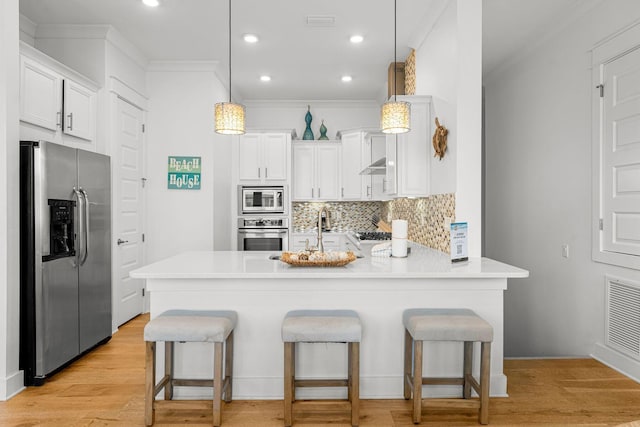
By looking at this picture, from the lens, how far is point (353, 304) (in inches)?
109

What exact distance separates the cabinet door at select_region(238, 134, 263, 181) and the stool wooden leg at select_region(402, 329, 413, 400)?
425cm

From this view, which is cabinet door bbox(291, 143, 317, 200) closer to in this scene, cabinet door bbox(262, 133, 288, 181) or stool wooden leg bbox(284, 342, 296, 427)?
cabinet door bbox(262, 133, 288, 181)

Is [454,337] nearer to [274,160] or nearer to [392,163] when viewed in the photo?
[392,163]

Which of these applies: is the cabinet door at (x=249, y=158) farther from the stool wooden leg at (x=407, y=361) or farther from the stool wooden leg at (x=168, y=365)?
the stool wooden leg at (x=407, y=361)

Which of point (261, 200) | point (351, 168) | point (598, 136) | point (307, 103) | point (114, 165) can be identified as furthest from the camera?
point (307, 103)

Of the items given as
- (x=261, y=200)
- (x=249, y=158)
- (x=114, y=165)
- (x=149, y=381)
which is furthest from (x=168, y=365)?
(x=249, y=158)

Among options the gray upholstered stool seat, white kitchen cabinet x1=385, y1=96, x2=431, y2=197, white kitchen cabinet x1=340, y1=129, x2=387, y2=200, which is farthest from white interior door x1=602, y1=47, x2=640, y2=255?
white kitchen cabinet x1=340, y1=129, x2=387, y2=200

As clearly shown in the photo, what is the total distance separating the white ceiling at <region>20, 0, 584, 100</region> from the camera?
3.76 m

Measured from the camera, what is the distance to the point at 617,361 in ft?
10.9

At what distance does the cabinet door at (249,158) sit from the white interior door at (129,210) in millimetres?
1669

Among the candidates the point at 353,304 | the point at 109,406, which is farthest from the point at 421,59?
the point at 109,406

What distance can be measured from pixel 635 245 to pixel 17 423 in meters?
4.17

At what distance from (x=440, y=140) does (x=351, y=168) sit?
311 cm

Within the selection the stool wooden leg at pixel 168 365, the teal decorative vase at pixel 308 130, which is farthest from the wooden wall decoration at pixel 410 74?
the stool wooden leg at pixel 168 365
